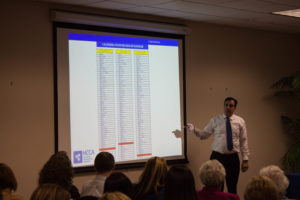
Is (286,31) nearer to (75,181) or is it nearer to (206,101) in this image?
(206,101)

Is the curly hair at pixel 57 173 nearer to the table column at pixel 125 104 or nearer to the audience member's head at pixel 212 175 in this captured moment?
the audience member's head at pixel 212 175

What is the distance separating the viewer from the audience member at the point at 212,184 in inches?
120

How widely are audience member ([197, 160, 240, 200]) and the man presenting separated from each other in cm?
227

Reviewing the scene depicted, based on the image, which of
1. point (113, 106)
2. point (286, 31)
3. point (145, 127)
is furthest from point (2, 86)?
point (286, 31)

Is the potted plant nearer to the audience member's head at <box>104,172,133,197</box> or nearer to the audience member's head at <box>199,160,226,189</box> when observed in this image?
the audience member's head at <box>199,160,226,189</box>

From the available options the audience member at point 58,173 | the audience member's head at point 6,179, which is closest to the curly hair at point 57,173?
the audience member at point 58,173

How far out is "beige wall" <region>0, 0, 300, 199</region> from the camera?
182 inches

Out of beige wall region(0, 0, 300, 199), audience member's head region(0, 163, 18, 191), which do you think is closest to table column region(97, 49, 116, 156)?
beige wall region(0, 0, 300, 199)

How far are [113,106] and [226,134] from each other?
160 cm

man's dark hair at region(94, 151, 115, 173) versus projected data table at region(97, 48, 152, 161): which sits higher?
projected data table at region(97, 48, 152, 161)

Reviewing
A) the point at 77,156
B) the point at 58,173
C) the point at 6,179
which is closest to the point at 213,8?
the point at 77,156

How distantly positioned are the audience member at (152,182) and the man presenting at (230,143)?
262cm

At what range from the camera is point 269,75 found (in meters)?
7.59

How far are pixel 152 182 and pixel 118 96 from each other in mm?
2631
